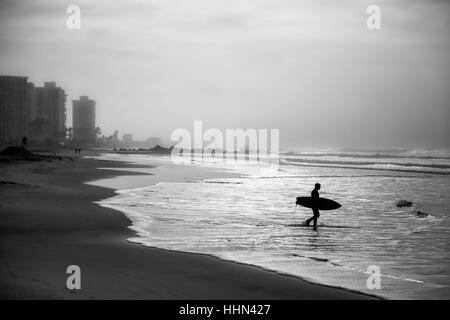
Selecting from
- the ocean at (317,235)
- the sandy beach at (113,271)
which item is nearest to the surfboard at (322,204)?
the ocean at (317,235)

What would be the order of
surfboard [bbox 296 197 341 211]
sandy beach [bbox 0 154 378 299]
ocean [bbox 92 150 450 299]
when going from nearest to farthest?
sandy beach [bbox 0 154 378 299] → ocean [bbox 92 150 450 299] → surfboard [bbox 296 197 341 211]

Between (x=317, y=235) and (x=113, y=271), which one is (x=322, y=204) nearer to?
(x=317, y=235)

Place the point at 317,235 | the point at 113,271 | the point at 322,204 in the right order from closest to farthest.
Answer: the point at 113,271, the point at 317,235, the point at 322,204

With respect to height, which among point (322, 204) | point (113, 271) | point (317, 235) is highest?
point (322, 204)

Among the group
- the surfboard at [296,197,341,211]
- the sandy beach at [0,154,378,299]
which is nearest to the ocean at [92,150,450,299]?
the surfboard at [296,197,341,211]

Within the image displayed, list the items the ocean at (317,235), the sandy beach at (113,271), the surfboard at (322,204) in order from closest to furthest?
the sandy beach at (113,271) < the ocean at (317,235) < the surfboard at (322,204)

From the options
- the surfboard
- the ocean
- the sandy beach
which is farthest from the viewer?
the surfboard

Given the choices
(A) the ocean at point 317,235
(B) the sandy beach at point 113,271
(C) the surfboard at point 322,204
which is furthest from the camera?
(C) the surfboard at point 322,204

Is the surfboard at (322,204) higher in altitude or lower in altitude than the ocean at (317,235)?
higher

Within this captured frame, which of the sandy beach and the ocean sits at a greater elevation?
the sandy beach

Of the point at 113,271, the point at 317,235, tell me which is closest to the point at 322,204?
the point at 317,235

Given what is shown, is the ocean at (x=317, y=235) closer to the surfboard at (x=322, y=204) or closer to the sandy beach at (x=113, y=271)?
the surfboard at (x=322, y=204)

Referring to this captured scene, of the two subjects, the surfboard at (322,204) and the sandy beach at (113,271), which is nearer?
the sandy beach at (113,271)

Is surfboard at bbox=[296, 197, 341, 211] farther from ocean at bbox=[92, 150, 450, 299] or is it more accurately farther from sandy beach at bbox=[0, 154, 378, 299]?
sandy beach at bbox=[0, 154, 378, 299]
